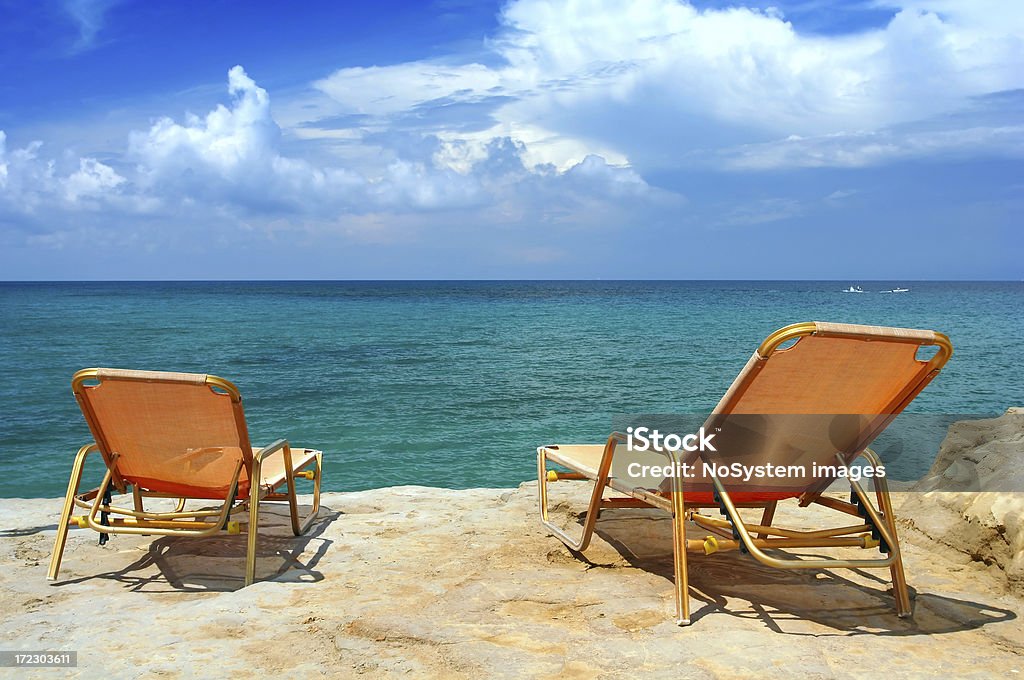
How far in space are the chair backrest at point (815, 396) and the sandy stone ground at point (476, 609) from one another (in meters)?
0.68

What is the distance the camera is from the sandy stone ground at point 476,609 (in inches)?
117

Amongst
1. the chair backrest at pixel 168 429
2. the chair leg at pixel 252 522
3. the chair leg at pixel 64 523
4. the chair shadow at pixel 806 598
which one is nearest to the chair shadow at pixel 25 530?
the chair leg at pixel 64 523

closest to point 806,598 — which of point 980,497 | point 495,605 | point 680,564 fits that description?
point 680,564

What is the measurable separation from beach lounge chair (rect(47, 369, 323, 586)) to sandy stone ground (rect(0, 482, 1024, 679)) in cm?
30

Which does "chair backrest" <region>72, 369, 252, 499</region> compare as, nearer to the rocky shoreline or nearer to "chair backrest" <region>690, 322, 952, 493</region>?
the rocky shoreline

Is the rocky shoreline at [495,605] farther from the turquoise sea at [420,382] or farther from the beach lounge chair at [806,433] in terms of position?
the turquoise sea at [420,382]

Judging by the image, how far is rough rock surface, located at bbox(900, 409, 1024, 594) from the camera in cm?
401

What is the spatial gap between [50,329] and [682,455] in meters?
40.4

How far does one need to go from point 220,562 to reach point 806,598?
3.08 m

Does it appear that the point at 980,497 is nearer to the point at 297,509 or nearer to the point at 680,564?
the point at 680,564

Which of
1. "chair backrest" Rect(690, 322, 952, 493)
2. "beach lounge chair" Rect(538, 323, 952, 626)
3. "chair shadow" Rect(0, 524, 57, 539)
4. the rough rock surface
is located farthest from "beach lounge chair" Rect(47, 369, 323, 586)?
the rough rock surface

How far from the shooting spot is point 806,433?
3.73m

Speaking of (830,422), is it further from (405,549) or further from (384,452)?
(384,452)

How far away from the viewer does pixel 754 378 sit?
11.1 feet
